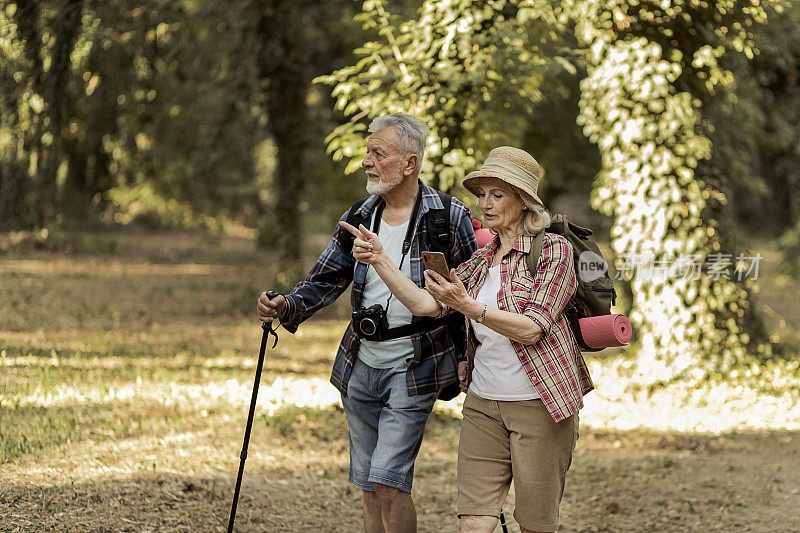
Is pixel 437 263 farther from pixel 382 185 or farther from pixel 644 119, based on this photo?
pixel 644 119

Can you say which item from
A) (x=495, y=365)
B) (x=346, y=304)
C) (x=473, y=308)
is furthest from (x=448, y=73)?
(x=346, y=304)

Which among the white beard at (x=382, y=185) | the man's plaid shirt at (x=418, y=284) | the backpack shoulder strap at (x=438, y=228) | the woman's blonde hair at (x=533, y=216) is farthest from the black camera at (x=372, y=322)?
the woman's blonde hair at (x=533, y=216)

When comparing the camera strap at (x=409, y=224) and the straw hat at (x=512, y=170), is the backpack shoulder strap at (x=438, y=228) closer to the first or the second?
the camera strap at (x=409, y=224)

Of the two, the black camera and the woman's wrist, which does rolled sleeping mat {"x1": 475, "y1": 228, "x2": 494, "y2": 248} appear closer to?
the black camera

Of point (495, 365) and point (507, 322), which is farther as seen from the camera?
point (495, 365)

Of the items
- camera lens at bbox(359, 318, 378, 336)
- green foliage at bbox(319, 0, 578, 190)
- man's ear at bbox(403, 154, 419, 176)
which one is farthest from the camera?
green foliage at bbox(319, 0, 578, 190)

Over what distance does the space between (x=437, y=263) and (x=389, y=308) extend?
623 mm

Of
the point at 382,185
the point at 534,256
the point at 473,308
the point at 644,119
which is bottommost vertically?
the point at 473,308

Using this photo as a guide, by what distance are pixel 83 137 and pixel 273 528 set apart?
50.8ft

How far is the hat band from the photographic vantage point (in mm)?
3482

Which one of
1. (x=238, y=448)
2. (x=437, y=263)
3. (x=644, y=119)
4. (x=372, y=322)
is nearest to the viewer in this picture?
(x=437, y=263)

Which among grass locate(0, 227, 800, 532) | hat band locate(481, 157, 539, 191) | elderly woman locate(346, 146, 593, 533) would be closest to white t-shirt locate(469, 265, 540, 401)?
elderly woman locate(346, 146, 593, 533)

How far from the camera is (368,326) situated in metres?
3.76

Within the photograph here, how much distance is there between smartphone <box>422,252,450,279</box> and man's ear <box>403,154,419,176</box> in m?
0.71
